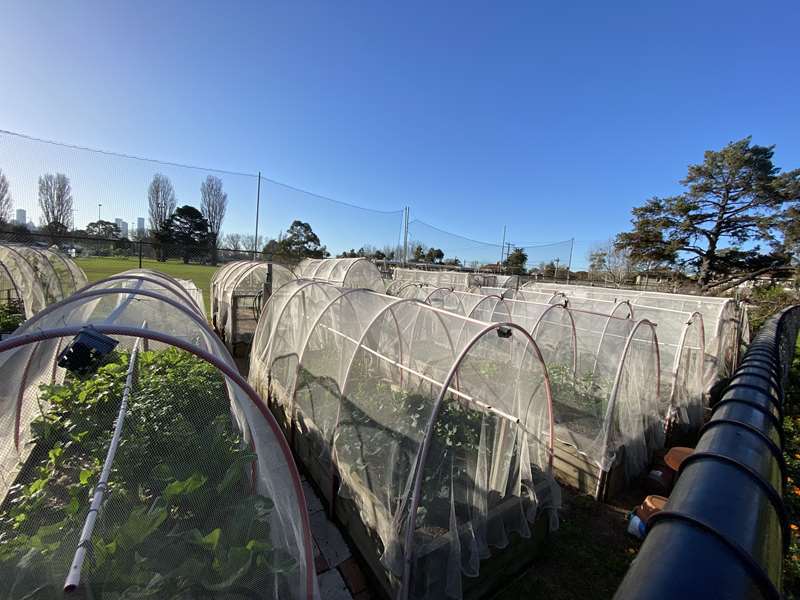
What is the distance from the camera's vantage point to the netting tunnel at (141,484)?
134 cm

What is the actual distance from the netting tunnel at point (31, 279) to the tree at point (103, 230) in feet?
24.3

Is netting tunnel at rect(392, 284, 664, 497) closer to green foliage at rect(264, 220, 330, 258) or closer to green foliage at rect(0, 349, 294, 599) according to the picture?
green foliage at rect(0, 349, 294, 599)

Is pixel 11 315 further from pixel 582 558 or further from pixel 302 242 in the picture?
pixel 302 242

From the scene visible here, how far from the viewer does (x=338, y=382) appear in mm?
4027

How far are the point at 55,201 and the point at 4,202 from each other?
155 cm

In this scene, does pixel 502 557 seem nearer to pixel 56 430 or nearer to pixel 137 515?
pixel 137 515

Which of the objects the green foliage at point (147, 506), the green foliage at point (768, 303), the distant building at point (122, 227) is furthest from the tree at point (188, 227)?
the green foliage at point (768, 303)

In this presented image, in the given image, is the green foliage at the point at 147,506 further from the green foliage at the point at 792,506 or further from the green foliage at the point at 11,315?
the green foliage at the point at 11,315

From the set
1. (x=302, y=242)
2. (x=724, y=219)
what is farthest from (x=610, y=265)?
(x=302, y=242)

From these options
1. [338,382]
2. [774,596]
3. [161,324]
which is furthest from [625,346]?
[161,324]

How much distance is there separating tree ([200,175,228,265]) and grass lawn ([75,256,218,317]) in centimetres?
156

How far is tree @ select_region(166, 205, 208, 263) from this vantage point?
25.1m

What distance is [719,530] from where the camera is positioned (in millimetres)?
908

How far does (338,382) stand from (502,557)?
2452 mm
